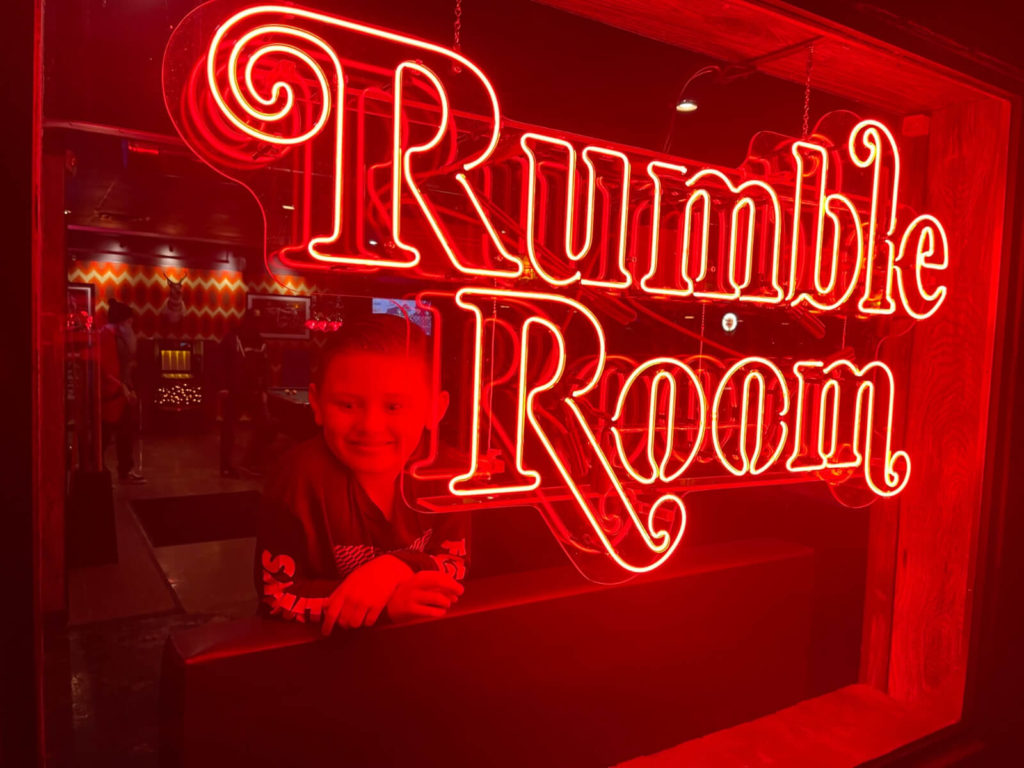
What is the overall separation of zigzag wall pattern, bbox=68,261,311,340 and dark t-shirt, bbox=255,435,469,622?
965 cm

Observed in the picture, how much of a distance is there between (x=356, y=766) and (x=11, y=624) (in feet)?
4.72

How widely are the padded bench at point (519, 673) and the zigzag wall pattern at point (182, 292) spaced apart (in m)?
9.75

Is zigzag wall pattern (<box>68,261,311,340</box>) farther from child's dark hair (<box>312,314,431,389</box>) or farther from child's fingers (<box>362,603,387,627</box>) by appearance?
child's fingers (<box>362,603,387,627</box>)

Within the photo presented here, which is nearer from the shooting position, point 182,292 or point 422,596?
point 422,596

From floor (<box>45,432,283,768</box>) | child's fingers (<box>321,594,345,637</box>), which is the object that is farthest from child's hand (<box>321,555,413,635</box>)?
floor (<box>45,432,283,768</box>)

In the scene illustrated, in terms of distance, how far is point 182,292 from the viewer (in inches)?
506

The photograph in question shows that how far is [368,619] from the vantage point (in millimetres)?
2488

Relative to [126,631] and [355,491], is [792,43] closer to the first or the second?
[355,491]

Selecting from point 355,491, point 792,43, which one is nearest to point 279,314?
point 355,491

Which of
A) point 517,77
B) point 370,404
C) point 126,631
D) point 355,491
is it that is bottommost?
point 126,631

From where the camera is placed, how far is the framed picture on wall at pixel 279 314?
13.1 metres

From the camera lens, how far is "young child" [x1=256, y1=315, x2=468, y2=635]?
8.38ft

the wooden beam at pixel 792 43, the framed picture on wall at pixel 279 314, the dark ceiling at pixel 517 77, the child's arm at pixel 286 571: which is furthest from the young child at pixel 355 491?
the framed picture on wall at pixel 279 314

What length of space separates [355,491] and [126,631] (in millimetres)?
2761
